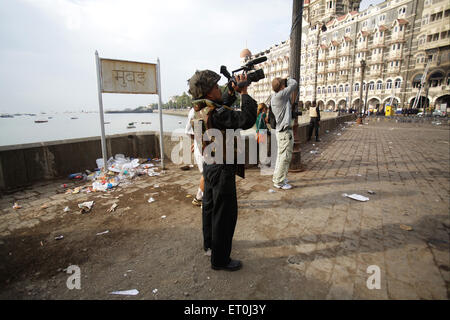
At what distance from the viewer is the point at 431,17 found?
34.8m

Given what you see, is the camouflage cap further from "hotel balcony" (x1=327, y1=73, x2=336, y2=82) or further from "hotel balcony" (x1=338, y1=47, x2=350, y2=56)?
"hotel balcony" (x1=327, y1=73, x2=336, y2=82)

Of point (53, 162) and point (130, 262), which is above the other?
point (53, 162)

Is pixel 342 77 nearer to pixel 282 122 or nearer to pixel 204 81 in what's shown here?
→ pixel 282 122

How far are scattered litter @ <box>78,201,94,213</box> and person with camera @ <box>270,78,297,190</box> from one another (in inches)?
138

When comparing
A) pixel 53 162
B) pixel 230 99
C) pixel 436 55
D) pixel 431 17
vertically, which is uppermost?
pixel 431 17

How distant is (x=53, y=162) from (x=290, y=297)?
19.5 feet

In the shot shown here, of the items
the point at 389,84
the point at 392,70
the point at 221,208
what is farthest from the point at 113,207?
the point at 392,70

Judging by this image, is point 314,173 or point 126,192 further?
point 314,173

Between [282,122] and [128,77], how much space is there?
412 cm

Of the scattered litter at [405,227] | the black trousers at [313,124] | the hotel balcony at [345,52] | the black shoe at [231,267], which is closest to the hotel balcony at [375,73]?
the hotel balcony at [345,52]

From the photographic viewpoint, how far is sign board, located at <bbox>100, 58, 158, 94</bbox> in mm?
5436
